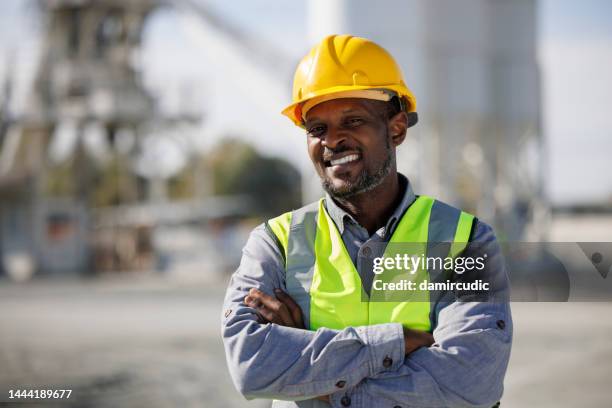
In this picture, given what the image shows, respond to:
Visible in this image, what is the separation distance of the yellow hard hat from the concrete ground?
16.2 feet

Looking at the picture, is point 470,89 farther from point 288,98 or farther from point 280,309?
point 280,309

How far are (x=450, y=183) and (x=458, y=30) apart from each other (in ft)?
13.3

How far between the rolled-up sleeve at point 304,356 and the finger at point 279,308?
0.15 feet

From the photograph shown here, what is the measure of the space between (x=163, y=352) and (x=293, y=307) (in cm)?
874

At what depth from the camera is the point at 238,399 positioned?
766 cm

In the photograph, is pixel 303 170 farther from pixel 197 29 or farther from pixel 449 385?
pixel 449 385

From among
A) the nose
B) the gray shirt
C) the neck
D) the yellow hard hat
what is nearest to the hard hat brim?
the yellow hard hat

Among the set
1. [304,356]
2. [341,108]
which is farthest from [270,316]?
[341,108]

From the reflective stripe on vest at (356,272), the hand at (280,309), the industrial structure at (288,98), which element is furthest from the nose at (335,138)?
the industrial structure at (288,98)

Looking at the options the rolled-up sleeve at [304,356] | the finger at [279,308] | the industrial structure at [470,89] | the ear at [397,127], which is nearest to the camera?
the rolled-up sleeve at [304,356]

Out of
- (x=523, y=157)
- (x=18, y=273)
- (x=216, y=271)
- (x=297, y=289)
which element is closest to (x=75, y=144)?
(x=18, y=273)

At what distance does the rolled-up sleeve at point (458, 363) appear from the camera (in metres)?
2.23

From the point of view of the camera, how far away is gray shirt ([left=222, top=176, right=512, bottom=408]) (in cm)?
223

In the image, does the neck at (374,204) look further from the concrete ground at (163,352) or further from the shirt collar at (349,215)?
the concrete ground at (163,352)
